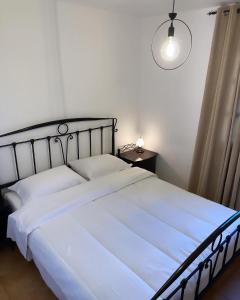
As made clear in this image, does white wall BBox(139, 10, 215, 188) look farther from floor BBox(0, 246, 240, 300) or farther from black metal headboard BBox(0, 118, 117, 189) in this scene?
floor BBox(0, 246, 240, 300)

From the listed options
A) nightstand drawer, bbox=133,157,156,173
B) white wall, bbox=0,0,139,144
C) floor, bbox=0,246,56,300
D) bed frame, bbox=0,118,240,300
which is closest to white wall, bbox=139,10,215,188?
nightstand drawer, bbox=133,157,156,173

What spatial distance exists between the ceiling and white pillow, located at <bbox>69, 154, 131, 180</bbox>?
170 cm

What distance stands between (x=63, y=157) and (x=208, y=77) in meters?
1.92

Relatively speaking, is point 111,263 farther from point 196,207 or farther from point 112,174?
point 112,174

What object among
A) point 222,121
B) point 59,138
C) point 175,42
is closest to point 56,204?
point 59,138

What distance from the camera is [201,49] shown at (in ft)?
8.82

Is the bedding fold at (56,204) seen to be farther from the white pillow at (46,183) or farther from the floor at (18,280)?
the floor at (18,280)

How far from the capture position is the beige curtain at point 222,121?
2.36 metres

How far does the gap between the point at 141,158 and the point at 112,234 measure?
1554mm

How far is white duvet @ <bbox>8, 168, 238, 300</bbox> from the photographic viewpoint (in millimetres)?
1443

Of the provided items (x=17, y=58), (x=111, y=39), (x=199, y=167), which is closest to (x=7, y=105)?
(x=17, y=58)

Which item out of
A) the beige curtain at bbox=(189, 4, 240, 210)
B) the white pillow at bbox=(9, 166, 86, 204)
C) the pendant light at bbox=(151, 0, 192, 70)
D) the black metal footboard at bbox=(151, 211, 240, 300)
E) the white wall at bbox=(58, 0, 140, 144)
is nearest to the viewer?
the black metal footboard at bbox=(151, 211, 240, 300)

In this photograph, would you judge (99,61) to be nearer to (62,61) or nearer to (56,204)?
(62,61)

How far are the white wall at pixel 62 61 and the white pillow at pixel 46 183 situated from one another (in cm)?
59
